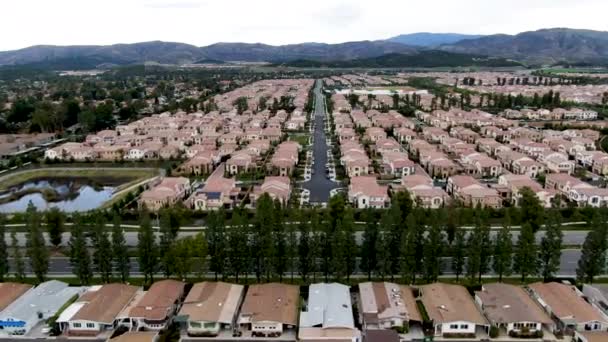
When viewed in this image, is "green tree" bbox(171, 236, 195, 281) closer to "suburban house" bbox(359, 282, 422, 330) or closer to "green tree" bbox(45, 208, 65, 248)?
"suburban house" bbox(359, 282, 422, 330)

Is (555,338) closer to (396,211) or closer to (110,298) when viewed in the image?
(396,211)

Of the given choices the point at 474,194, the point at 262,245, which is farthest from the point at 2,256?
the point at 474,194

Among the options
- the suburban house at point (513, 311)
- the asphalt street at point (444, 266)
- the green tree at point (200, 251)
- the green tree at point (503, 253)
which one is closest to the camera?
the suburban house at point (513, 311)

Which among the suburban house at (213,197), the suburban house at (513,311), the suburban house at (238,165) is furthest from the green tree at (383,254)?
the suburban house at (238,165)

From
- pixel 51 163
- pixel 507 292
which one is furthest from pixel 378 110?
pixel 507 292

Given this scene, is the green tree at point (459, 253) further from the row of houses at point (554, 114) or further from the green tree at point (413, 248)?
the row of houses at point (554, 114)

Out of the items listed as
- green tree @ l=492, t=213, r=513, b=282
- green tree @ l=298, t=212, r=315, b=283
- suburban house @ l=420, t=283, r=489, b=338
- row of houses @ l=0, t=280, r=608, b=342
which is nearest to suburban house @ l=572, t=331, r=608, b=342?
row of houses @ l=0, t=280, r=608, b=342

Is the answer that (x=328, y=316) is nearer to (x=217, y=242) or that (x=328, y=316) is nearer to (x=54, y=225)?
(x=217, y=242)
